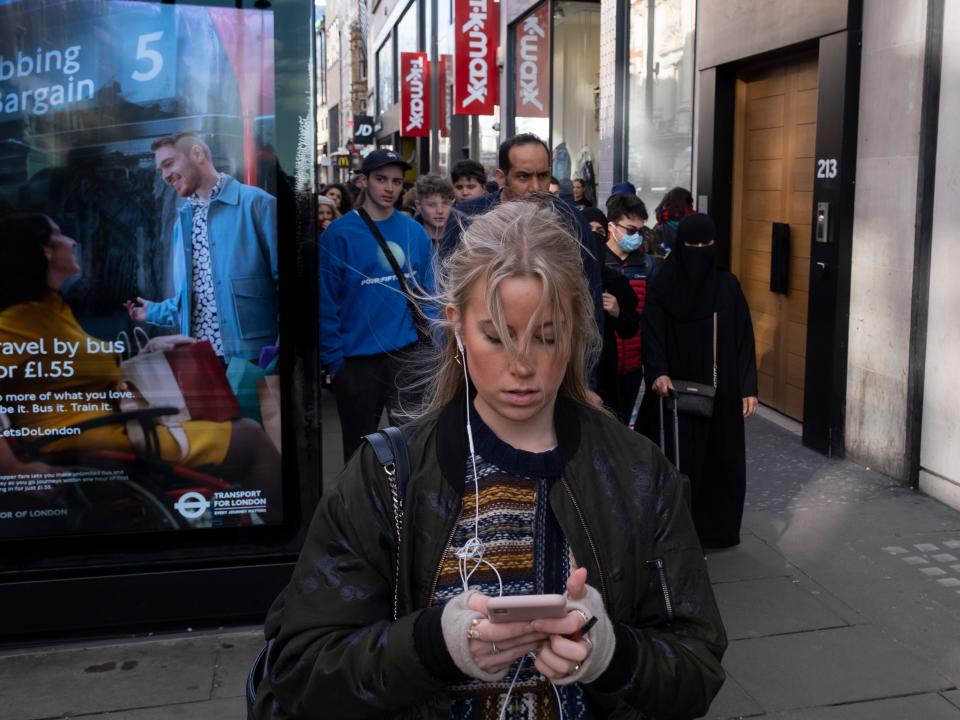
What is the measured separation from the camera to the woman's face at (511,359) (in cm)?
183

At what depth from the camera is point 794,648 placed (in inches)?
176

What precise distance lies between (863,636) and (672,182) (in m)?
7.33

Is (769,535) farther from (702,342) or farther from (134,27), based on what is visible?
(134,27)

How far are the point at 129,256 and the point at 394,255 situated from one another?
1.63 m

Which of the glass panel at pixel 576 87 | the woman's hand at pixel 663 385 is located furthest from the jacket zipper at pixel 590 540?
the glass panel at pixel 576 87

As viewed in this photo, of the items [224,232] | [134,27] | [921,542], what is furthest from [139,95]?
[921,542]

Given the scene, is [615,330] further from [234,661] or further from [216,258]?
[234,661]

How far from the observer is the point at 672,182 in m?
11.2

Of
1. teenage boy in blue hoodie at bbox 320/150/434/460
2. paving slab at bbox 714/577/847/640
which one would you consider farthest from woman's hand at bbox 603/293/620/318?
paving slab at bbox 714/577/847/640

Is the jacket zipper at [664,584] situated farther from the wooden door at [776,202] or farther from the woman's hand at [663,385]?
the wooden door at [776,202]

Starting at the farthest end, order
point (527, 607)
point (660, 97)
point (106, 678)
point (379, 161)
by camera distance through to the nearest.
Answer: point (660, 97) < point (379, 161) < point (106, 678) < point (527, 607)

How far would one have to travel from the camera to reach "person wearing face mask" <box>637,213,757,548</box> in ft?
18.6

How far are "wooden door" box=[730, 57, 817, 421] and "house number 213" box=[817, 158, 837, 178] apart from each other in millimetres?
555

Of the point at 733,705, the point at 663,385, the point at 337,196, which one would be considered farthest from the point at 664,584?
the point at 337,196
